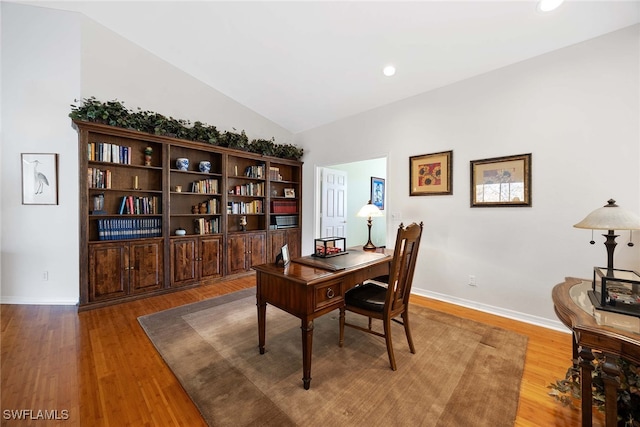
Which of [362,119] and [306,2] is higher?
[306,2]

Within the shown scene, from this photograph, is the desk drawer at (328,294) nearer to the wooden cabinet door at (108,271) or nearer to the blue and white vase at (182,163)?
the wooden cabinet door at (108,271)

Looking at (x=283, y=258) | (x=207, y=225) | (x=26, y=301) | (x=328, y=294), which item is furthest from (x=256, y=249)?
(x=328, y=294)


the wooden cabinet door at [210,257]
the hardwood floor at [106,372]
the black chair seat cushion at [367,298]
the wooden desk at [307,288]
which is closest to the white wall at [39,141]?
the hardwood floor at [106,372]

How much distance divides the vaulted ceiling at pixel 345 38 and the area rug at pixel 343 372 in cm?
287

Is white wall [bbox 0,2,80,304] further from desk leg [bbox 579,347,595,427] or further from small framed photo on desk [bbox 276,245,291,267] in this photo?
desk leg [bbox 579,347,595,427]

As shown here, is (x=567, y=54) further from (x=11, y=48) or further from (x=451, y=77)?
(x=11, y=48)

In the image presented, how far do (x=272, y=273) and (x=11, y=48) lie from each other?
167 inches

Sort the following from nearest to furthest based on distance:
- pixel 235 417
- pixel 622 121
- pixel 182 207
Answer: pixel 235 417
pixel 622 121
pixel 182 207

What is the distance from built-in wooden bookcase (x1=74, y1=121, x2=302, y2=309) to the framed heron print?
1.48 ft

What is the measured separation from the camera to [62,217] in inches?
123

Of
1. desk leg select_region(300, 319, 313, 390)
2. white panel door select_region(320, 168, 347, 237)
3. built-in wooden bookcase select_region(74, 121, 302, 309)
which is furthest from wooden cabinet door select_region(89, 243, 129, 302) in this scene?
white panel door select_region(320, 168, 347, 237)

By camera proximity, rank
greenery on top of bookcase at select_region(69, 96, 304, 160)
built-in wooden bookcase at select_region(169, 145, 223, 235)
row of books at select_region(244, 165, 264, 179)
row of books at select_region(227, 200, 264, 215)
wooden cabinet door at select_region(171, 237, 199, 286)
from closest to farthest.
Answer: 1. greenery on top of bookcase at select_region(69, 96, 304, 160)
2. wooden cabinet door at select_region(171, 237, 199, 286)
3. built-in wooden bookcase at select_region(169, 145, 223, 235)
4. row of books at select_region(227, 200, 264, 215)
5. row of books at select_region(244, 165, 264, 179)

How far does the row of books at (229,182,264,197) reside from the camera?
14.4 feet

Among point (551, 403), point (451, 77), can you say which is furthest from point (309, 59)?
point (551, 403)
